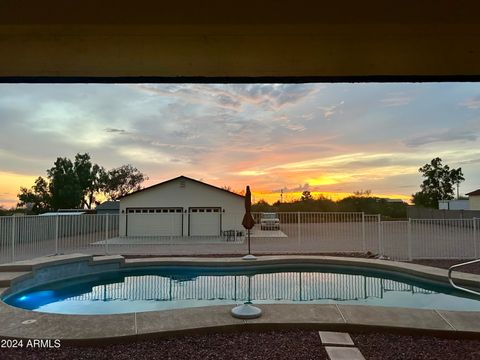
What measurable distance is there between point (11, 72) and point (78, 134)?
1154 centimetres

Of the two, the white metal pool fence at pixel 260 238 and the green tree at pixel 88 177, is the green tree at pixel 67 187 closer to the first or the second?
the green tree at pixel 88 177

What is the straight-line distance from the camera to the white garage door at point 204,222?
2234cm

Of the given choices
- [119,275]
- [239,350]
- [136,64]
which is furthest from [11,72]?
[119,275]

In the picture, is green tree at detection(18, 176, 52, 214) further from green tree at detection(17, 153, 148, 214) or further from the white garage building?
the white garage building

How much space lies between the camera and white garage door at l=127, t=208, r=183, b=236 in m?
21.8

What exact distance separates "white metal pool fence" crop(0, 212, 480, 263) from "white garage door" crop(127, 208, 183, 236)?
0.08 metres

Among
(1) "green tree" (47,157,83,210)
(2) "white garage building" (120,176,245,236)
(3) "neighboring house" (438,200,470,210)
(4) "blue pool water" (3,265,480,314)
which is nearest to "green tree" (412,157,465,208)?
(3) "neighboring house" (438,200,470,210)

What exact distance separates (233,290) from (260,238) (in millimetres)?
10691

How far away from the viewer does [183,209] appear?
22.5 m

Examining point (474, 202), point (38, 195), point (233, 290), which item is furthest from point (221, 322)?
point (474, 202)

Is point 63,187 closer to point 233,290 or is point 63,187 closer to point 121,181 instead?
point 121,181

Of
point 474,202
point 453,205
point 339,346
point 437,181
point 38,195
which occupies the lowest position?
point 339,346

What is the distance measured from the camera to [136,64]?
2.74m

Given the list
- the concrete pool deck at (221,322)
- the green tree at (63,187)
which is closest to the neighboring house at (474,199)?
the concrete pool deck at (221,322)
